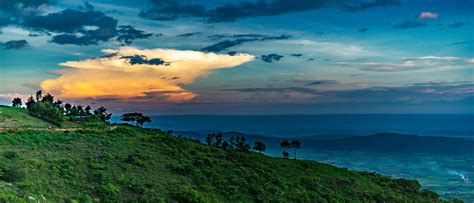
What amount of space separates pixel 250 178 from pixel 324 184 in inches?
709

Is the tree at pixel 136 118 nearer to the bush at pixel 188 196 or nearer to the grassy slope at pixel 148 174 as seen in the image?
the grassy slope at pixel 148 174

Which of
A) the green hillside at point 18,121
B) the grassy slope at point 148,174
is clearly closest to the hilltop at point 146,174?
the grassy slope at point 148,174

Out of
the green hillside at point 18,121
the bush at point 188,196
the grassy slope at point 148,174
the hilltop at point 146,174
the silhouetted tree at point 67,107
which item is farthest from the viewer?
the silhouetted tree at point 67,107

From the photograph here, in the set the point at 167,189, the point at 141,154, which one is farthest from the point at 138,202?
the point at 141,154

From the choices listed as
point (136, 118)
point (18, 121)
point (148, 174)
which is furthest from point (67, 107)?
point (148, 174)

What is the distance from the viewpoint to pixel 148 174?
5156 centimetres

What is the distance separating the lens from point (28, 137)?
56719mm

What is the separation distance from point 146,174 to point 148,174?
421mm

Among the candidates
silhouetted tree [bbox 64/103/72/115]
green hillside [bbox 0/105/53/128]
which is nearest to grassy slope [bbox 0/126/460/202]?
green hillside [bbox 0/105/53/128]

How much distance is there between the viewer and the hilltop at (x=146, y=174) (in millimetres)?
39000

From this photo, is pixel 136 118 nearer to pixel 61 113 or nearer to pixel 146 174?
pixel 61 113

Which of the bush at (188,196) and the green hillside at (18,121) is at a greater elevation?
the green hillside at (18,121)

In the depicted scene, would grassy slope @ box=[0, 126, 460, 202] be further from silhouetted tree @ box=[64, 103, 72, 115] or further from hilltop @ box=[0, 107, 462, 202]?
silhouetted tree @ box=[64, 103, 72, 115]

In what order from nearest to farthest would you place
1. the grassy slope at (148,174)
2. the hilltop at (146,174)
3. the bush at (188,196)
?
the hilltop at (146,174)
the grassy slope at (148,174)
the bush at (188,196)
